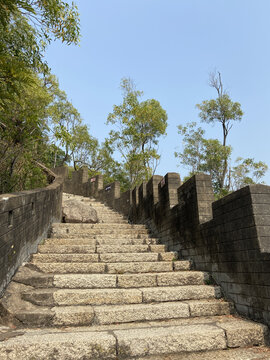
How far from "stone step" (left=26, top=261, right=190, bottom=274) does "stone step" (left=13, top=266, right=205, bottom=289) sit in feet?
0.83

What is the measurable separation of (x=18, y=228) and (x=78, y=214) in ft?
16.1

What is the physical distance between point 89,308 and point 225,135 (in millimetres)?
19745

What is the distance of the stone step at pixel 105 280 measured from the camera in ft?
11.5

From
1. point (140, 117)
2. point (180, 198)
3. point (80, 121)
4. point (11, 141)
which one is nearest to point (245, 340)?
point (180, 198)

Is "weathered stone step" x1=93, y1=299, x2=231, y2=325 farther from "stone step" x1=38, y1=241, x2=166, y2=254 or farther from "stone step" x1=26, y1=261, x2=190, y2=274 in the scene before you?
"stone step" x1=38, y1=241, x2=166, y2=254

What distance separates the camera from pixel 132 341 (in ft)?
8.02

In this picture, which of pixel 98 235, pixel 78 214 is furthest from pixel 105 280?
pixel 78 214

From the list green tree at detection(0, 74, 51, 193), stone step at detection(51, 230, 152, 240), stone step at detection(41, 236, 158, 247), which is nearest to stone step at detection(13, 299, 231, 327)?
stone step at detection(41, 236, 158, 247)

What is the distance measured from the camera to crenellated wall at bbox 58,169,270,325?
3029 millimetres

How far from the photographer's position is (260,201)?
3.19m

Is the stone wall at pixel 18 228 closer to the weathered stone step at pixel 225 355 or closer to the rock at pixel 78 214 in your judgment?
the weathered stone step at pixel 225 355

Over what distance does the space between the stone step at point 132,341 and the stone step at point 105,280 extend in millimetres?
860

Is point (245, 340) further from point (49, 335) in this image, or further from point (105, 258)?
point (105, 258)

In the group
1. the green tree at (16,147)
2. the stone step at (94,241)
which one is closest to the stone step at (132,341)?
the stone step at (94,241)
